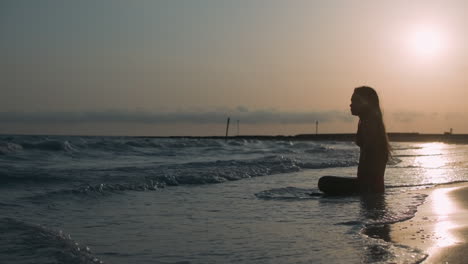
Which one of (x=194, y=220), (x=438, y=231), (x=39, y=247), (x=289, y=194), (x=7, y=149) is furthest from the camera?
(x=7, y=149)

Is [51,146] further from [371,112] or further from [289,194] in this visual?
[371,112]

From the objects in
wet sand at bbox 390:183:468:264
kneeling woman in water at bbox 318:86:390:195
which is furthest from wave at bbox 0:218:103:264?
kneeling woman in water at bbox 318:86:390:195

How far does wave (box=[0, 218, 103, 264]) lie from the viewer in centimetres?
526

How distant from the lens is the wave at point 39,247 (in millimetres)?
5264

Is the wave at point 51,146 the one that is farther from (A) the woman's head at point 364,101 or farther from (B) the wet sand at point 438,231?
(B) the wet sand at point 438,231

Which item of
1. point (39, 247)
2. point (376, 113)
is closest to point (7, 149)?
point (376, 113)

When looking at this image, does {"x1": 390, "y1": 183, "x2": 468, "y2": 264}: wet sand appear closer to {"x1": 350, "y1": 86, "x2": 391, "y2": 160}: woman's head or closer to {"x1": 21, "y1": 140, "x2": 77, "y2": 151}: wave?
{"x1": 350, "y1": 86, "x2": 391, "y2": 160}: woman's head

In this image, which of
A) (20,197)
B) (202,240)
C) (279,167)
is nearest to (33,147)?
(279,167)

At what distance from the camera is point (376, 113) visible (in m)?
10.1

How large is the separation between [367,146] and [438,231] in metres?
3.92

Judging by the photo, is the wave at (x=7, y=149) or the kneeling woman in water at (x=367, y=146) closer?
the kneeling woman in water at (x=367, y=146)

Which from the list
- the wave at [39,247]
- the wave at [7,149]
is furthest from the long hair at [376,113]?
the wave at [7,149]

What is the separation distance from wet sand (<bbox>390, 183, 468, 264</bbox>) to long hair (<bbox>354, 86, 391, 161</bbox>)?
3.87ft

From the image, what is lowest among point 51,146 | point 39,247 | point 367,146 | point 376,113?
point 51,146
